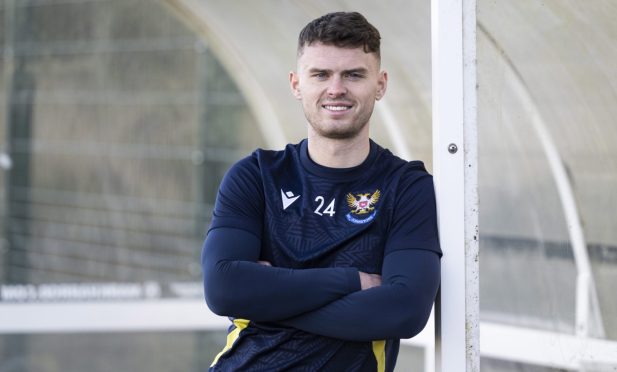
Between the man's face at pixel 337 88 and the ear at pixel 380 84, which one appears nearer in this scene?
the man's face at pixel 337 88

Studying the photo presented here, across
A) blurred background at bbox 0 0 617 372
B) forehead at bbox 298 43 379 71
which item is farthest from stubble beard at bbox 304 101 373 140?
blurred background at bbox 0 0 617 372

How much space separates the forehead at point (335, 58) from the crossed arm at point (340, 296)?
0.45 m

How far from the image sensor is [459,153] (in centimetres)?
223

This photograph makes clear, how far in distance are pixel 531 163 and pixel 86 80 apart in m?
6.04

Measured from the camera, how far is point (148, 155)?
797cm

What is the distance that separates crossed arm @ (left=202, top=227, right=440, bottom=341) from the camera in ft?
7.12

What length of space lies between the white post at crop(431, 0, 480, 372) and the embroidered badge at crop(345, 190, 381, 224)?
0.17 meters

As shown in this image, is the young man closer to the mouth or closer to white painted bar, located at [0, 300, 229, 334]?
the mouth

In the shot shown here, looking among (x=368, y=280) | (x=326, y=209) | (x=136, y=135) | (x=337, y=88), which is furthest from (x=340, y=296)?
(x=136, y=135)

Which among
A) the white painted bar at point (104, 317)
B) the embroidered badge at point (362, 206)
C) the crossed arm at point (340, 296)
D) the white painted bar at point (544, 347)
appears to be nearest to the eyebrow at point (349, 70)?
the embroidered badge at point (362, 206)

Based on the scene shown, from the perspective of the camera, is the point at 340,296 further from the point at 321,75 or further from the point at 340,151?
the point at 321,75

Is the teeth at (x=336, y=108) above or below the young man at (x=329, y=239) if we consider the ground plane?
above

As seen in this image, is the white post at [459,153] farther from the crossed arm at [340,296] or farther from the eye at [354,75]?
the eye at [354,75]

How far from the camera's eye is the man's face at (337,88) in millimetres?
2291
